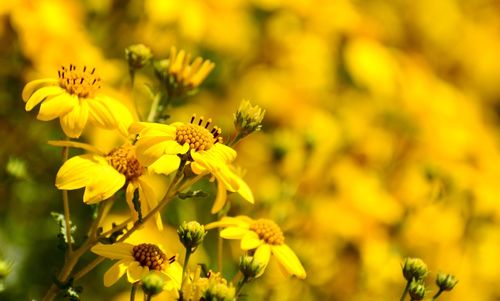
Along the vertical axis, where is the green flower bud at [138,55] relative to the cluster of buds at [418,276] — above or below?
above

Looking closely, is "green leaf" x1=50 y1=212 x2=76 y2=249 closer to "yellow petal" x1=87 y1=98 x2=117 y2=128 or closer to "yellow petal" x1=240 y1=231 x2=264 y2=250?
"yellow petal" x1=87 y1=98 x2=117 y2=128

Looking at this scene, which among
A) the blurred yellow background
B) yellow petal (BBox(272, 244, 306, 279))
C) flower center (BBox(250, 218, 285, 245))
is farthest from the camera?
the blurred yellow background

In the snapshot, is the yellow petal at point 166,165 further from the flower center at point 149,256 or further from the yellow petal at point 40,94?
the yellow petal at point 40,94

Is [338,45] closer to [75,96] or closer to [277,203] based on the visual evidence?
[277,203]

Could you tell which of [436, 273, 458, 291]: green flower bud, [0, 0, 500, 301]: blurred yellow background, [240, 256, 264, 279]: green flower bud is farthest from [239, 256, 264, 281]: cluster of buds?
[0, 0, 500, 301]: blurred yellow background

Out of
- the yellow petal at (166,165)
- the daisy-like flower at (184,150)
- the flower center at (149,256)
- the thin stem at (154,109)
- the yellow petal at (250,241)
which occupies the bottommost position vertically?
the yellow petal at (250,241)

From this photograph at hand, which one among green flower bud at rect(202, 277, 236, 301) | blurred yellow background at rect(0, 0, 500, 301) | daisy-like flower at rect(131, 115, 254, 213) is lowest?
blurred yellow background at rect(0, 0, 500, 301)

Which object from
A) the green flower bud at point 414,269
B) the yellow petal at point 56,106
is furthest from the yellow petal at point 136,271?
the green flower bud at point 414,269
